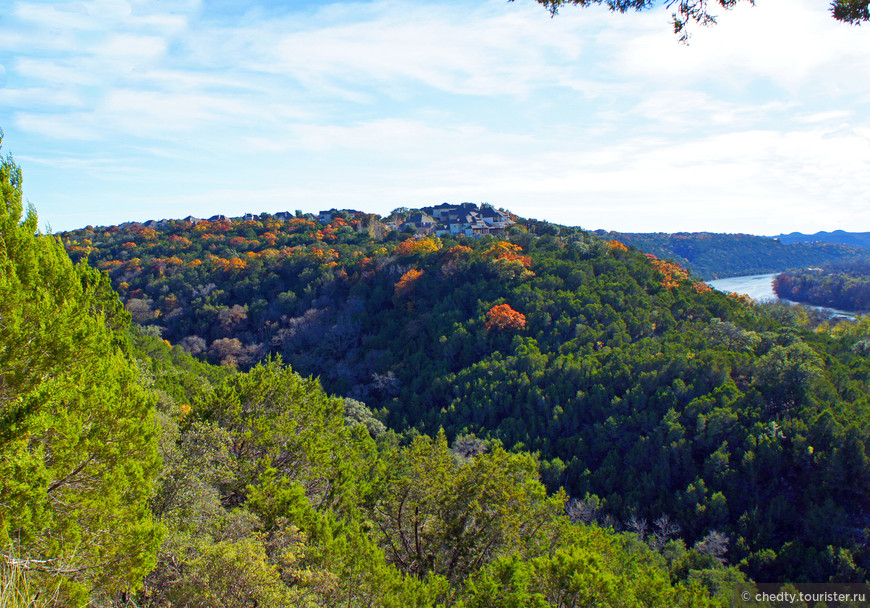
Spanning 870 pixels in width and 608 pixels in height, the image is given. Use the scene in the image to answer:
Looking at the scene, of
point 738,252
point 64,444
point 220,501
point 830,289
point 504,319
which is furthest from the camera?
point 738,252

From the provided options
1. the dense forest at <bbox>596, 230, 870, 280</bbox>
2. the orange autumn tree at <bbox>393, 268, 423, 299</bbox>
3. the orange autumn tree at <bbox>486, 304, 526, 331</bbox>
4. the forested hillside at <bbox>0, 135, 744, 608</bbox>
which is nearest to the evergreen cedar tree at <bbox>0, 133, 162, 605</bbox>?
the forested hillside at <bbox>0, 135, 744, 608</bbox>

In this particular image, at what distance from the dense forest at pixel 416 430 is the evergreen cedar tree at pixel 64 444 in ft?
A: 0.13

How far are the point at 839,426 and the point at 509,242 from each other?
2848cm

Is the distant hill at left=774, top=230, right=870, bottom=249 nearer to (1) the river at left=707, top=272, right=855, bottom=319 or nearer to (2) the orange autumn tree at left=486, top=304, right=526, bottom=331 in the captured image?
(1) the river at left=707, top=272, right=855, bottom=319

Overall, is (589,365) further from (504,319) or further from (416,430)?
(416,430)

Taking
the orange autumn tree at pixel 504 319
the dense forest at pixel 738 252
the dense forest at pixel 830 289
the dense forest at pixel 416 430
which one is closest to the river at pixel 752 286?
the dense forest at pixel 830 289

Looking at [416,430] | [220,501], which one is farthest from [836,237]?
[220,501]

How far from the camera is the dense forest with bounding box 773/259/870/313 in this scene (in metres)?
70.8

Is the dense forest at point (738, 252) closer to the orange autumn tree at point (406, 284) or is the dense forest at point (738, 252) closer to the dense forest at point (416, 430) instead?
the dense forest at point (416, 430)

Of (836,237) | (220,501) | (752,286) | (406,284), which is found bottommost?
(220,501)

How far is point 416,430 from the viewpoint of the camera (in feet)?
94.2

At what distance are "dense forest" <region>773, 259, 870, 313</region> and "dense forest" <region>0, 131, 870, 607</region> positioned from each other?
28840mm

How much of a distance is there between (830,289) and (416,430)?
77.2m

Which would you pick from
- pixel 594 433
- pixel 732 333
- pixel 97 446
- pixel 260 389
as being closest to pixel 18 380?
pixel 97 446
